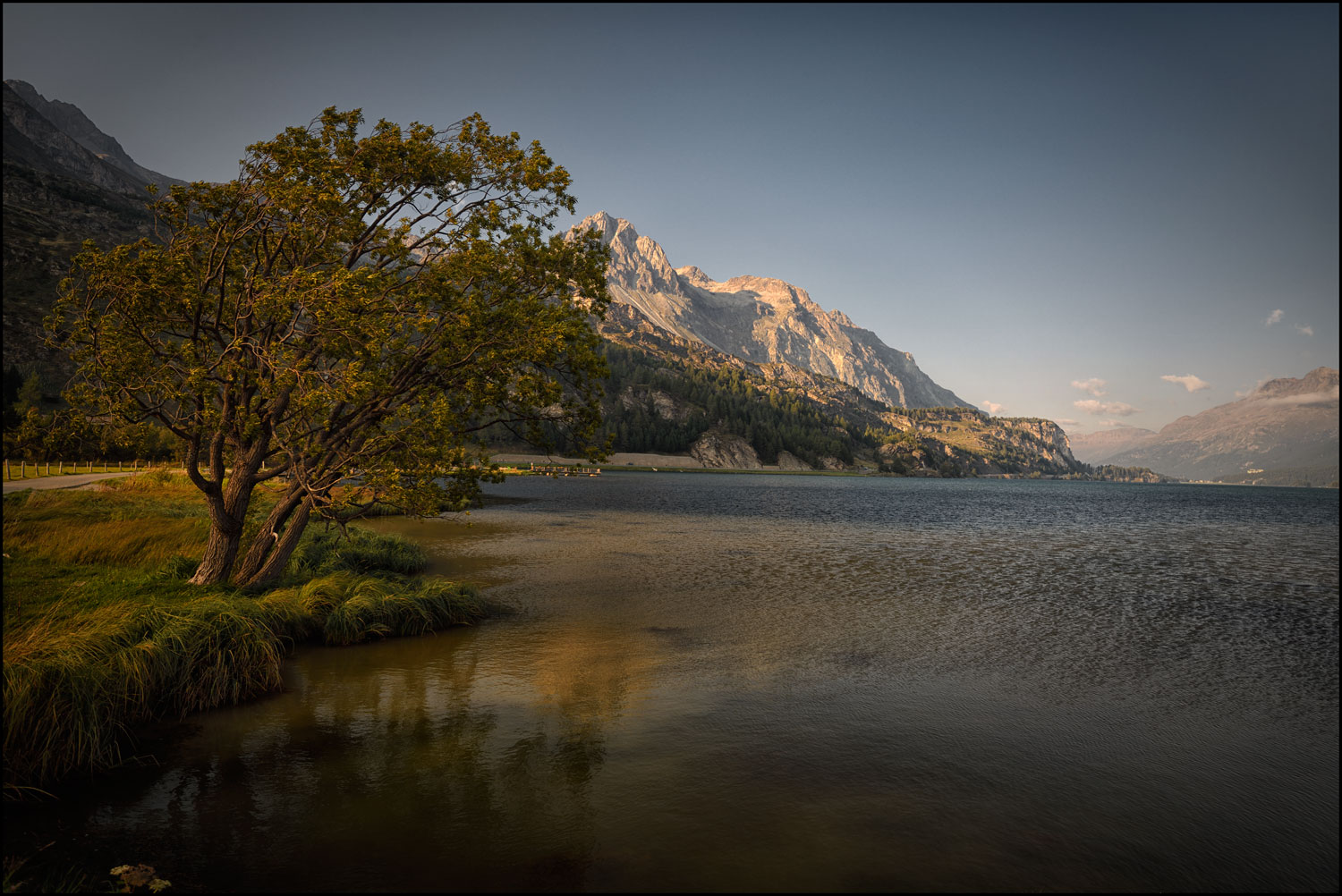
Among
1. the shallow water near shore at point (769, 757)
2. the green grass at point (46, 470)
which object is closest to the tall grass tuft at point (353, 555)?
the shallow water near shore at point (769, 757)

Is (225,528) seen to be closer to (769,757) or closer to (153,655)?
(153,655)

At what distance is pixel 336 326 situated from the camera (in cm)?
1750

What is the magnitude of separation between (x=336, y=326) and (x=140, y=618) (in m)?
8.38

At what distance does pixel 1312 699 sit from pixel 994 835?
14220 mm

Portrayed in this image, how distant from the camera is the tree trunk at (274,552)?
68.3ft

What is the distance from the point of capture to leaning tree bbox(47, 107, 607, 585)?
17.4 meters

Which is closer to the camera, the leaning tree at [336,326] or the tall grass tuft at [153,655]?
the tall grass tuft at [153,655]

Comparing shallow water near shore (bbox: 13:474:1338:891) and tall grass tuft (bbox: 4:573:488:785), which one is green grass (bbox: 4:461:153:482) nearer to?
tall grass tuft (bbox: 4:573:488:785)

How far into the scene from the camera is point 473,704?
14.4 meters

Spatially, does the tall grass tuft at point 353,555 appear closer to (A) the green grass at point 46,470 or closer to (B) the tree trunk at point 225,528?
(B) the tree trunk at point 225,528

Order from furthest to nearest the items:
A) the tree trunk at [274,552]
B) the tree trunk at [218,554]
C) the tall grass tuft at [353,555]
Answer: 1. the tall grass tuft at [353,555]
2. the tree trunk at [274,552]
3. the tree trunk at [218,554]

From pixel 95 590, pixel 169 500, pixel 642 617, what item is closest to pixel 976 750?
pixel 642 617

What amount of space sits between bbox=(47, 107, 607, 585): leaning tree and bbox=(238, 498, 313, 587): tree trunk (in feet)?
0.22

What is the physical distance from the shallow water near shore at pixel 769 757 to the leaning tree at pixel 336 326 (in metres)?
6.03
